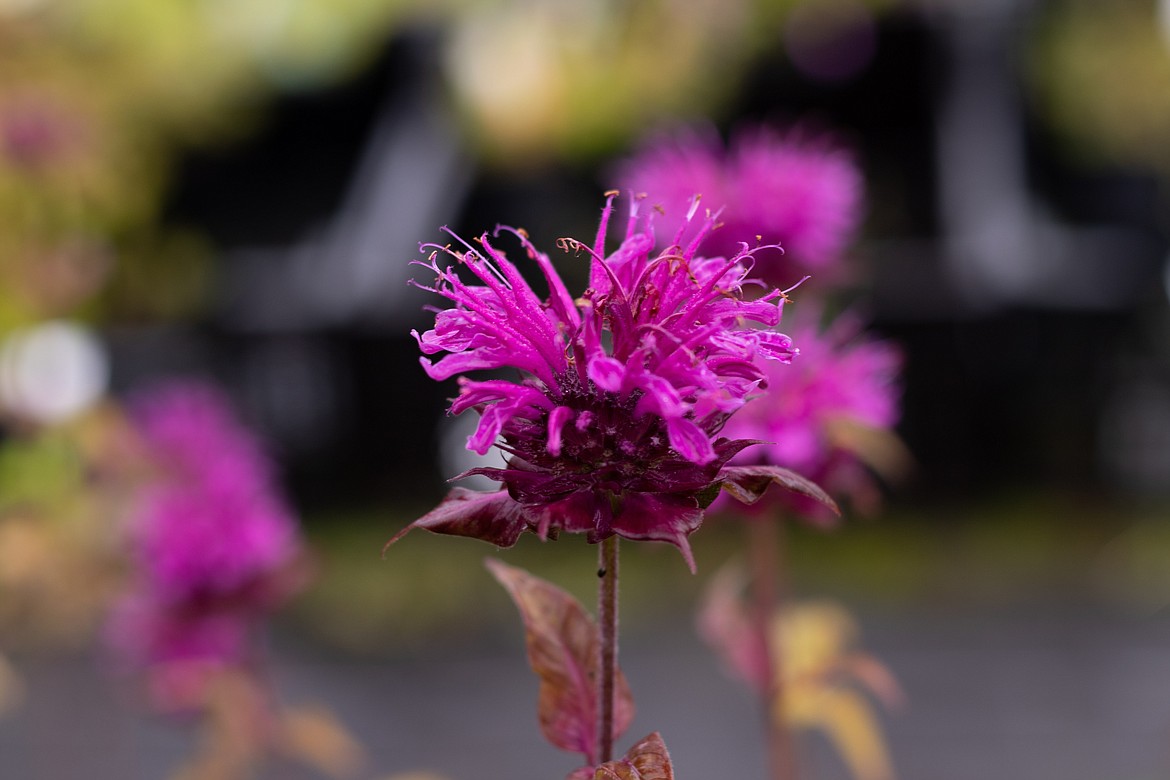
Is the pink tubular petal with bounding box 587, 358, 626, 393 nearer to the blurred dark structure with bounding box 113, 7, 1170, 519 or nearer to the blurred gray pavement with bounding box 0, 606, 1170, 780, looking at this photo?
the blurred gray pavement with bounding box 0, 606, 1170, 780

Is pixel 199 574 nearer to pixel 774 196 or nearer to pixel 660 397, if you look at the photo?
pixel 774 196

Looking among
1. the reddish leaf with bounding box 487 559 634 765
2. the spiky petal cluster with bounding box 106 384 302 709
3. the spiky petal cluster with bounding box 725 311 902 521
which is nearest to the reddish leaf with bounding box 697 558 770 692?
the spiky petal cluster with bounding box 725 311 902 521

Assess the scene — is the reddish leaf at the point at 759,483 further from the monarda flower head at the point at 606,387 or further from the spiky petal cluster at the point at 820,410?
the spiky petal cluster at the point at 820,410

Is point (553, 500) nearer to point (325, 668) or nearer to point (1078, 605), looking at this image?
point (325, 668)

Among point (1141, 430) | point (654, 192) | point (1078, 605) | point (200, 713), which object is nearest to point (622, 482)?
point (654, 192)

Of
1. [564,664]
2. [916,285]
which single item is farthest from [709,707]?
[564,664]
